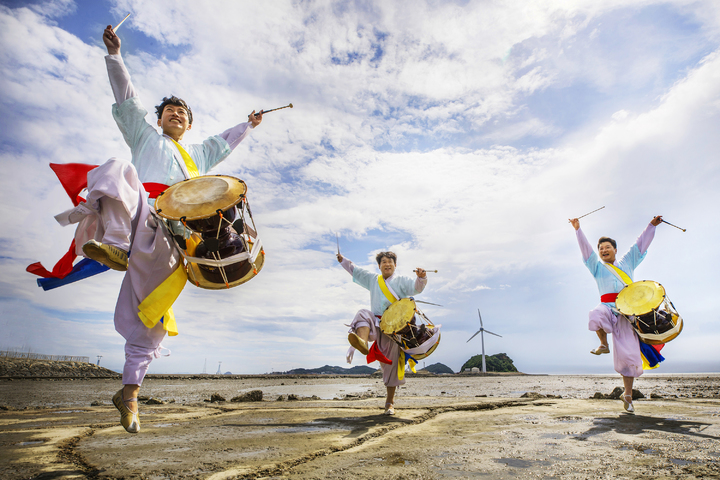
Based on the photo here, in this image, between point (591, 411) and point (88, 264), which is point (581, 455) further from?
point (88, 264)

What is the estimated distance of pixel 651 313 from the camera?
5203 mm

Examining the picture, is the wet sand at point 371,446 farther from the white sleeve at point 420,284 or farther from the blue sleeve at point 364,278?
the blue sleeve at point 364,278

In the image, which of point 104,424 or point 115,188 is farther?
point 104,424

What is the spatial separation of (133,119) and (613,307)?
22.8ft

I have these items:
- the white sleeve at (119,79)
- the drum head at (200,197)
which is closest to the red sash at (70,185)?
the drum head at (200,197)

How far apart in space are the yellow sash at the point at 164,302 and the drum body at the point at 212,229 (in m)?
0.11

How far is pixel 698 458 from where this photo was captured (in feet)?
8.30

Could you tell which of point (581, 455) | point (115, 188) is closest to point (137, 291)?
point (115, 188)

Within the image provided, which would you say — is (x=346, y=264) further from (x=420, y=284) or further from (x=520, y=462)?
(x=520, y=462)

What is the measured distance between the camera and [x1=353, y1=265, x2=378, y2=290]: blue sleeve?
20.3ft

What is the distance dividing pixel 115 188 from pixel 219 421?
3160mm

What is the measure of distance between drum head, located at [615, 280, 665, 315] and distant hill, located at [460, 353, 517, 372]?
58.2 m

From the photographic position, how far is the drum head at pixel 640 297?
5.22 meters

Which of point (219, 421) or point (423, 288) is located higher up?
point (423, 288)
